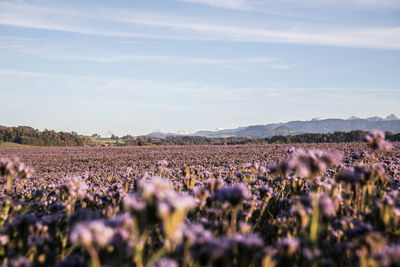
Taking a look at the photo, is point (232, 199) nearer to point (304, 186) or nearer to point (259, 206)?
point (259, 206)

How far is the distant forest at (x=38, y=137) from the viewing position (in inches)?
2692

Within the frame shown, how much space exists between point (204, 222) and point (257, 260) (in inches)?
32.8

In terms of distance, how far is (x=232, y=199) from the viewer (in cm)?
249

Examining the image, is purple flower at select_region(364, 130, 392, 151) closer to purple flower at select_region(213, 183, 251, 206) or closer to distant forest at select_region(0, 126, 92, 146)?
purple flower at select_region(213, 183, 251, 206)

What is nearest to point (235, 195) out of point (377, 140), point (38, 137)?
point (377, 140)

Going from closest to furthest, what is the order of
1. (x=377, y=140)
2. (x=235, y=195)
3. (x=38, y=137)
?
(x=235, y=195) → (x=377, y=140) → (x=38, y=137)

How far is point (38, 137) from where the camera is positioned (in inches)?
2773

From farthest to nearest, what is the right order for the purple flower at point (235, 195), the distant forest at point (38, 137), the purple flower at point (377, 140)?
the distant forest at point (38, 137) < the purple flower at point (377, 140) < the purple flower at point (235, 195)

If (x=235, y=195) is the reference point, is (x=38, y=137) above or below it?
above

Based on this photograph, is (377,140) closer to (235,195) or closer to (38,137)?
(235,195)

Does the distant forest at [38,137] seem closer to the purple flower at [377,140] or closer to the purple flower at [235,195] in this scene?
the purple flower at [235,195]

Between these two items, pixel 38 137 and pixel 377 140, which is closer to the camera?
pixel 377 140

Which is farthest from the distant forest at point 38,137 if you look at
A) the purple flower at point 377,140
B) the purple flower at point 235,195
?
the purple flower at point 377,140

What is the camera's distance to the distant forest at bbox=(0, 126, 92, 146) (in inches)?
2692
